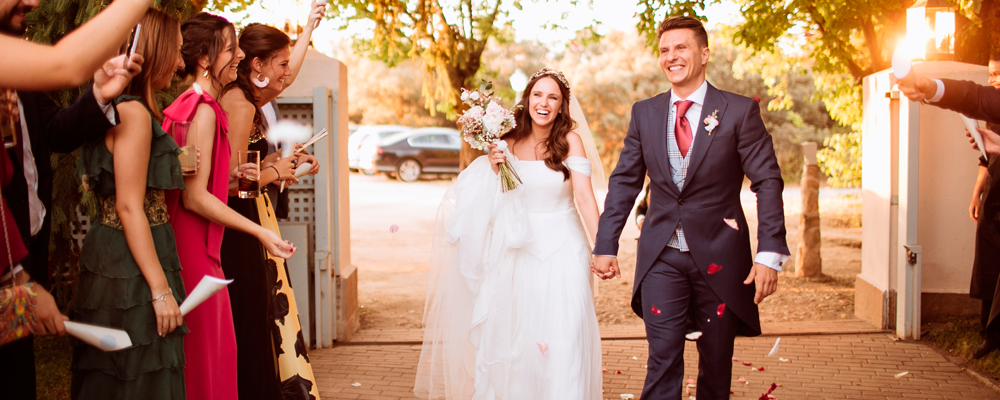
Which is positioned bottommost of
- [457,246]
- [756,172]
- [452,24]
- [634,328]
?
[634,328]

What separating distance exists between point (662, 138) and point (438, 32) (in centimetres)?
810

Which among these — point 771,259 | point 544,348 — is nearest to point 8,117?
point 544,348

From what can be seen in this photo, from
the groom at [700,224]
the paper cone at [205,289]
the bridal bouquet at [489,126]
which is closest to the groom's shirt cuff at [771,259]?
the groom at [700,224]

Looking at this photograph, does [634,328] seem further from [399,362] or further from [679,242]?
[679,242]

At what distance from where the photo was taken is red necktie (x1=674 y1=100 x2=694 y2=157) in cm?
362

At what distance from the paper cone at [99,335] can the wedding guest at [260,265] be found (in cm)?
121

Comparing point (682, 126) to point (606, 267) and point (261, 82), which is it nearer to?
point (606, 267)

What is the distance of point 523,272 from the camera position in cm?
416

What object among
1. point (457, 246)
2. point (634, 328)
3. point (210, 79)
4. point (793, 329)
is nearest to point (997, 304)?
point (793, 329)

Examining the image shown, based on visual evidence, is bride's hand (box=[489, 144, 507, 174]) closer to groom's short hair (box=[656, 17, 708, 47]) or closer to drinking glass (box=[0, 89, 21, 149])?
groom's short hair (box=[656, 17, 708, 47])

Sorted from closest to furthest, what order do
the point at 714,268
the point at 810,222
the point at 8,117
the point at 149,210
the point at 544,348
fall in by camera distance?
1. the point at 8,117
2. the point at 149,210
3. the point at 714,268
4. the point at 544,348
5. the point at 810,222

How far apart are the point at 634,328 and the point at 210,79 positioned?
481 cm

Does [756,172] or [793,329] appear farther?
[793,329]

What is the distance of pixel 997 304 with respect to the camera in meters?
5.18
